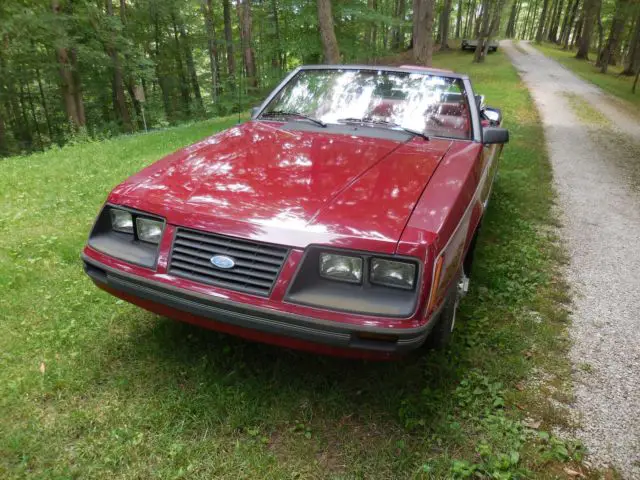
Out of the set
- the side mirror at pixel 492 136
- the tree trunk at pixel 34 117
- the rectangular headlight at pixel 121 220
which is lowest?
the tree trunk at pixel 34 117

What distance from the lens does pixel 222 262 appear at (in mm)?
2039

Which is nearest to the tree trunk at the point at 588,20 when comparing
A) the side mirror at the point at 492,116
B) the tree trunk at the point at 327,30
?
the tree trunk at the point at 327,30

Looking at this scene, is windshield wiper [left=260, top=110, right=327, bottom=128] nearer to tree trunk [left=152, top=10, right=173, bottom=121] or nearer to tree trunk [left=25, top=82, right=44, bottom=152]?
tree trunk [left=152, top=10, right=173, bottom=121]

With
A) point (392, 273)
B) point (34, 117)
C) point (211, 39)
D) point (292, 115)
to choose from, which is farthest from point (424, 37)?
point (34, 117)

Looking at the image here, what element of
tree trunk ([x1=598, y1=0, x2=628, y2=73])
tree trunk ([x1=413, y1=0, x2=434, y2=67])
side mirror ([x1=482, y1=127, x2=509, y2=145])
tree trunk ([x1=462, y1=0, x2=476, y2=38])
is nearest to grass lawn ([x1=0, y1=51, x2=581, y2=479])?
side mirror ([x1=482, y1=127, x2=509, y2=145])

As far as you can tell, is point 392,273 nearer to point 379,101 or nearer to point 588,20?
point 379,101

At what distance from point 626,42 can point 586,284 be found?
41714 millimetres

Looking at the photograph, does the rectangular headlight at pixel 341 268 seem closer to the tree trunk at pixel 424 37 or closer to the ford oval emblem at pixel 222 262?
the ford oval emblem at pixel 222 262

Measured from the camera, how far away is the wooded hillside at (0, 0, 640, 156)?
44.1ft

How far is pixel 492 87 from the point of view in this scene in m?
17.9

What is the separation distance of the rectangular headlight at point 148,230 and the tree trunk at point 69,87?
14.6 m

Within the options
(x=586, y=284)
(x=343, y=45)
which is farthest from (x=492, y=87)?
(x=586, y=284)

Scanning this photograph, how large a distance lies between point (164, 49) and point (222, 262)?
26658mm

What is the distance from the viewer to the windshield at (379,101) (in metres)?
3.36
